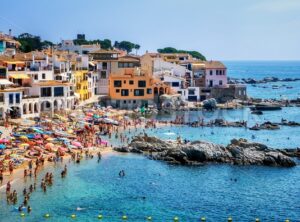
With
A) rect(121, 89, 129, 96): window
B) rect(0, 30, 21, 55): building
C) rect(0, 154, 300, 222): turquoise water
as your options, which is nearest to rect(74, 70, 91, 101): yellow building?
rect(121, 89, 129, 96): window

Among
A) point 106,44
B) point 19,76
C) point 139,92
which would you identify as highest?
point 106,44

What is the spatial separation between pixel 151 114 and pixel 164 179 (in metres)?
42.7

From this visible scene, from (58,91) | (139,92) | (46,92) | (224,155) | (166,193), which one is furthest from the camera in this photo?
(139,92)

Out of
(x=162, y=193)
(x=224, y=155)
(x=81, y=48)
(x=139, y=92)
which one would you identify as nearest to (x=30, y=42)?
(x=81, y=48)

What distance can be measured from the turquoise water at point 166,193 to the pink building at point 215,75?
58.4 m

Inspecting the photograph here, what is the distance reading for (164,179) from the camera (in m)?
49.4

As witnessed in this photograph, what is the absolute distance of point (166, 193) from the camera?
4497 cm

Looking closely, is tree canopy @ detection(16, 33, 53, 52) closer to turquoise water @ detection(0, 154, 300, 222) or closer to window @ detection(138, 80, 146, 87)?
window @ detection(138, 80, 146, 87)

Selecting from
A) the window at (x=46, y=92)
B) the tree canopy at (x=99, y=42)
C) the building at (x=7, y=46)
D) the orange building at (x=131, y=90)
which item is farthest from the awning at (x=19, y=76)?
the tree canopy at (x=99, y=42)

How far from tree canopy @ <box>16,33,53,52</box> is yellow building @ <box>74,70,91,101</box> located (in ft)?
81.4

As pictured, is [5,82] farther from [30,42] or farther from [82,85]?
[30,42]

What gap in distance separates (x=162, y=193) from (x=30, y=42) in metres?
92.4

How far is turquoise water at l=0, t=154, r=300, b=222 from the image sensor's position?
39594 mm

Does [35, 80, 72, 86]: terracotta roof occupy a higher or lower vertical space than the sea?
higher
